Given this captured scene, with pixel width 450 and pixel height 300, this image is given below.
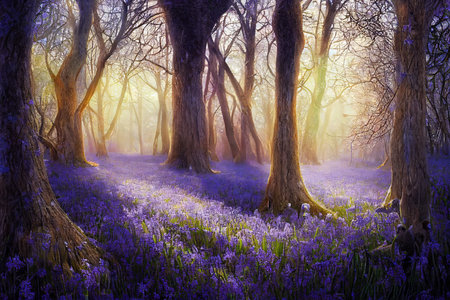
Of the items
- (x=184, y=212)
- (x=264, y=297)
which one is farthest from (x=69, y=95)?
(x=264, y=297)

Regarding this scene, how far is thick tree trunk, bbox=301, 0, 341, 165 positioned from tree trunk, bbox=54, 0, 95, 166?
13.5 m

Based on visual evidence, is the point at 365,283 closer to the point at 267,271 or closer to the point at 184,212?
the point at 267,271

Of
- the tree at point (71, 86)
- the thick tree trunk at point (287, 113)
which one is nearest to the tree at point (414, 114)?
the thick tree trunk at point (287, 113)

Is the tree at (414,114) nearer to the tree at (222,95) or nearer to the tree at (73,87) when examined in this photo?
the tree at (73,87)

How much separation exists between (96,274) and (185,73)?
35.8ft

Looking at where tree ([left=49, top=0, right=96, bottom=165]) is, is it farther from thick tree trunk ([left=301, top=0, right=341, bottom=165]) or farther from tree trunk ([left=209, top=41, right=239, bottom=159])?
thick tree trunk ([left=301, top=0, right=341, bottom=165])

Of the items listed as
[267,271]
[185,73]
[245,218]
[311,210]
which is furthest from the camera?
[185,73]

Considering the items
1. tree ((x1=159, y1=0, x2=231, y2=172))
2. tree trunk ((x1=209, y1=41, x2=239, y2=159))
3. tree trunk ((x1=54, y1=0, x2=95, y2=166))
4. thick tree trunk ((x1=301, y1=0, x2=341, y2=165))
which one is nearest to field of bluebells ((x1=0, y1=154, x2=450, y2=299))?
tree ((x1=159, y1=0, x2=231, y2=172))

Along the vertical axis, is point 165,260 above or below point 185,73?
below

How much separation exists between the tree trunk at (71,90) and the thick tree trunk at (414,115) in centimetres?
1283

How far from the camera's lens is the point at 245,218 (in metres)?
5.32

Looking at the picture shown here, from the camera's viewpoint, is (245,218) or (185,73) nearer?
(245,218)

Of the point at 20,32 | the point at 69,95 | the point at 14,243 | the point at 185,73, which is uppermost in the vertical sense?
the point at 185,73

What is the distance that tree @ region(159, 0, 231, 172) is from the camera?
12.2 metres
